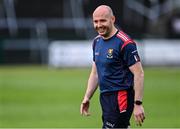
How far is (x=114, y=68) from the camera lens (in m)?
10.5

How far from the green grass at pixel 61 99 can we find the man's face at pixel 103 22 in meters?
7.10

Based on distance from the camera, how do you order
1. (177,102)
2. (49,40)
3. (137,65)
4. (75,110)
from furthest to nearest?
(49,40) < (177,102) < (75,110) < (137,65)

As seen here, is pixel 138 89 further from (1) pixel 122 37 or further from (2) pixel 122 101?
(1) pixel 122 37

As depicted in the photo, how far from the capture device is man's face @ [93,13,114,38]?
1026 centimetres

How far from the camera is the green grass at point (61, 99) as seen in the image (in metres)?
18.5

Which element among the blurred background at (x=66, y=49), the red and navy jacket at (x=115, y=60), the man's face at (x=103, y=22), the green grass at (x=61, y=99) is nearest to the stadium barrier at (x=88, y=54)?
the blurred background at (x=66, y=49)

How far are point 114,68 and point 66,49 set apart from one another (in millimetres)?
28694

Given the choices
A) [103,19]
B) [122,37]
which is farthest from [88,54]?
[103,19]

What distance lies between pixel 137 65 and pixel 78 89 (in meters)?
17.6

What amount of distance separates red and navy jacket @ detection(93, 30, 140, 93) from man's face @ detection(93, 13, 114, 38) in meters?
0.18

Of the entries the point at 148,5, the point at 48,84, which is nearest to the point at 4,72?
the point at 48,84

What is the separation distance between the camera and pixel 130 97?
10.5m

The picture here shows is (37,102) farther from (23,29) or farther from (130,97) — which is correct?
(23,29)

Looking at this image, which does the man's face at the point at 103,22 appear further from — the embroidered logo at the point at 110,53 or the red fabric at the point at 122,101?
the red fabric at the point at 122,101
